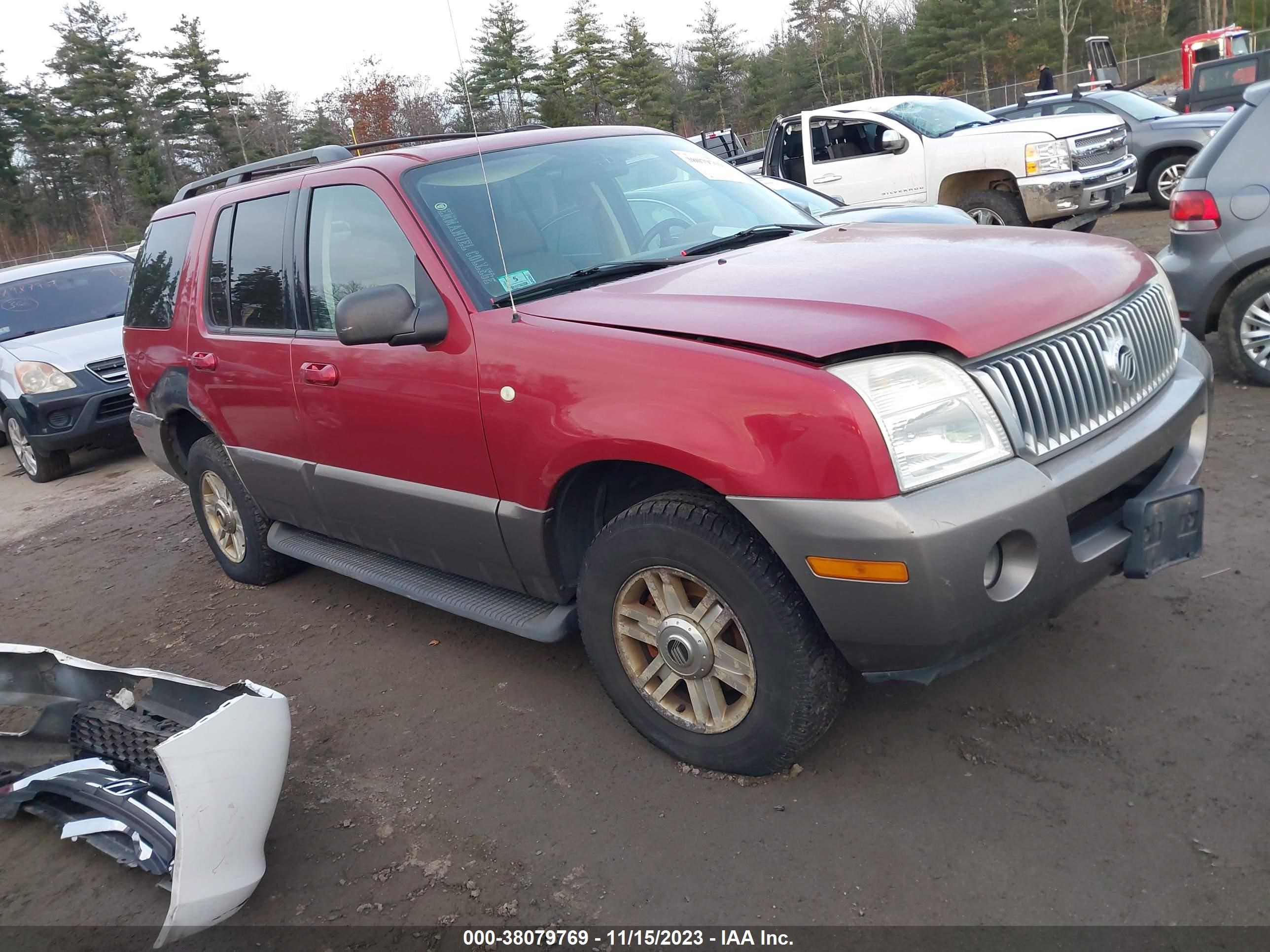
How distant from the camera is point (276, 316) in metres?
4.15

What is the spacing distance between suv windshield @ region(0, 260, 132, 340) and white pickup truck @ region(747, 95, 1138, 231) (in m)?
7.41

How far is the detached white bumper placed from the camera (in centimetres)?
255

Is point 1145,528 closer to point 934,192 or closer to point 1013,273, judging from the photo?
point 1013,273

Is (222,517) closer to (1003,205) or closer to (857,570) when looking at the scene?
(857,570)

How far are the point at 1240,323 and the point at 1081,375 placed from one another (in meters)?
3.67

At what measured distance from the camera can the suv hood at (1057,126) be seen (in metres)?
10.1

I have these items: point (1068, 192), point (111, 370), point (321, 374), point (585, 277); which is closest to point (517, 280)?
point (585, 277)

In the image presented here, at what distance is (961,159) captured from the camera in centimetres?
1047

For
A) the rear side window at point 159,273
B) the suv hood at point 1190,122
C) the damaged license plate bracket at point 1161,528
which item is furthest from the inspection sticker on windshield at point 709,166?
the suv hood at point 1190,122

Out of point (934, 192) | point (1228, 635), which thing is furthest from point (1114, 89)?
point (1228, 635)

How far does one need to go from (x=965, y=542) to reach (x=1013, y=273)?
2.98ft

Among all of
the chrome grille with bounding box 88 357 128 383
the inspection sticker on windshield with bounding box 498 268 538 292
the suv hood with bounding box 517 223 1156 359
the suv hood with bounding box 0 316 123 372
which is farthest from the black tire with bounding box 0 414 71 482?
the suv hood with bounding box 517 223 1156 359

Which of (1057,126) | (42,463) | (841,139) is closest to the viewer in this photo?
(42,463)

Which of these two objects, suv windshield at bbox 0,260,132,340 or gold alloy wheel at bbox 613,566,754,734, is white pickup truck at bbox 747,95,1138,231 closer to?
gold alloy wheel at bbox 613,566,754,734
